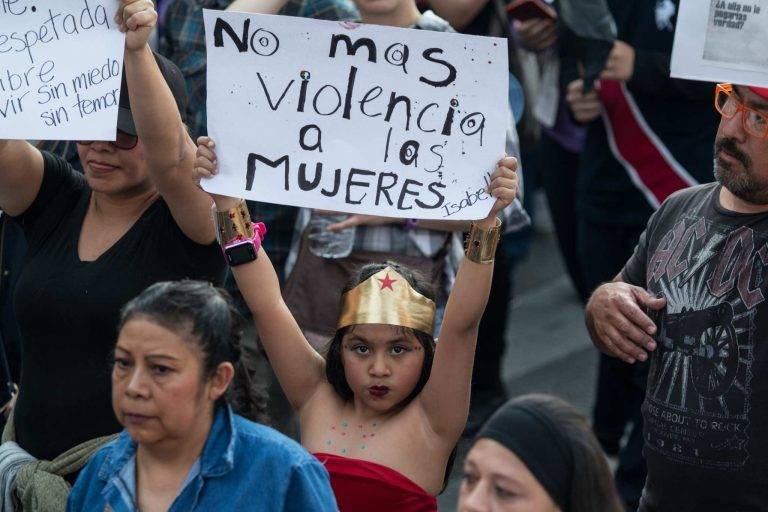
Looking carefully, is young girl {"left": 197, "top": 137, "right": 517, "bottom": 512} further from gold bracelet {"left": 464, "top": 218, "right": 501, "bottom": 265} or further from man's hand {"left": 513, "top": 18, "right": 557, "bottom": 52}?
man's hand {"left": 513, "top": 18, "right": 557, "bottom": 52}

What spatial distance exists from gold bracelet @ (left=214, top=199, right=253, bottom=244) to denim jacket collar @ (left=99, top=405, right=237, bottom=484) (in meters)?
0.63

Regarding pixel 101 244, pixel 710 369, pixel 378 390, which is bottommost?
pixel 378 390

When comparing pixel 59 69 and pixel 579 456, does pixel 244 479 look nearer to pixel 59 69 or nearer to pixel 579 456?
pixel 579 456

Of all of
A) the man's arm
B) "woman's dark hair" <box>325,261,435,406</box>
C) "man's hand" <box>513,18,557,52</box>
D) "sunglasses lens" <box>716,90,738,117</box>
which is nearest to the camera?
"sunglasses lens" <box>716,90,738,117</box>

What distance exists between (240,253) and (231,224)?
0.08 meters

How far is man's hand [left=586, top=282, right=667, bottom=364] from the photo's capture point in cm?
371

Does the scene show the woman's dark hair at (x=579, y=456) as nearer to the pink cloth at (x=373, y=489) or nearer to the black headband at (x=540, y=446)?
the black headband at (x=540, y=446)

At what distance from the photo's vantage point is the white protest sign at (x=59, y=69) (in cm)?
377

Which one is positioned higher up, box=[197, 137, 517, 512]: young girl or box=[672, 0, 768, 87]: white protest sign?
box=[672, 0, 768, 87]: white protest sign

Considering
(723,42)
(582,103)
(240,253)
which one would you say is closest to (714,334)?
(723,42)

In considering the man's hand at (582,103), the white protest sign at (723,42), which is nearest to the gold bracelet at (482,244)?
the white protest sign at (723,42)

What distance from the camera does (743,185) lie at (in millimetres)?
3541

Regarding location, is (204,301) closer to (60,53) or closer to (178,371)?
(178,371)

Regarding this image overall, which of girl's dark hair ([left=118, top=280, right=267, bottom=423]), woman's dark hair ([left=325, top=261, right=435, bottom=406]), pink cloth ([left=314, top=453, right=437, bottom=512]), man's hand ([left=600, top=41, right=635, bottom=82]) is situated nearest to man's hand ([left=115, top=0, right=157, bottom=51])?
girl's dark hair ([left=118, top=280, right=267, bottom=423])
